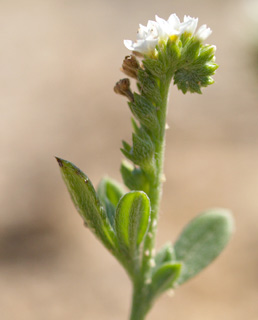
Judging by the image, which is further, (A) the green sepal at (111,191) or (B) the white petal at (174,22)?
(A) the green sepal at (111,191)

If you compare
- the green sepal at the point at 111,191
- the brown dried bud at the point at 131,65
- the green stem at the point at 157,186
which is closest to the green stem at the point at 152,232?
the green stem at the point at 157,186

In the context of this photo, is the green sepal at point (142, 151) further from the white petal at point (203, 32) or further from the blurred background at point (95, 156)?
the blurred background at point (95, 156)

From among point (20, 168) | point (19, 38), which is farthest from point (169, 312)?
point (19, 38)

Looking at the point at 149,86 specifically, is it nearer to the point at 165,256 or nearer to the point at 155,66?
the point at 155,66

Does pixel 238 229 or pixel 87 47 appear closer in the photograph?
pixel 238 229

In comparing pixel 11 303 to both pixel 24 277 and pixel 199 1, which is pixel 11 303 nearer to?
pixel 24 277
